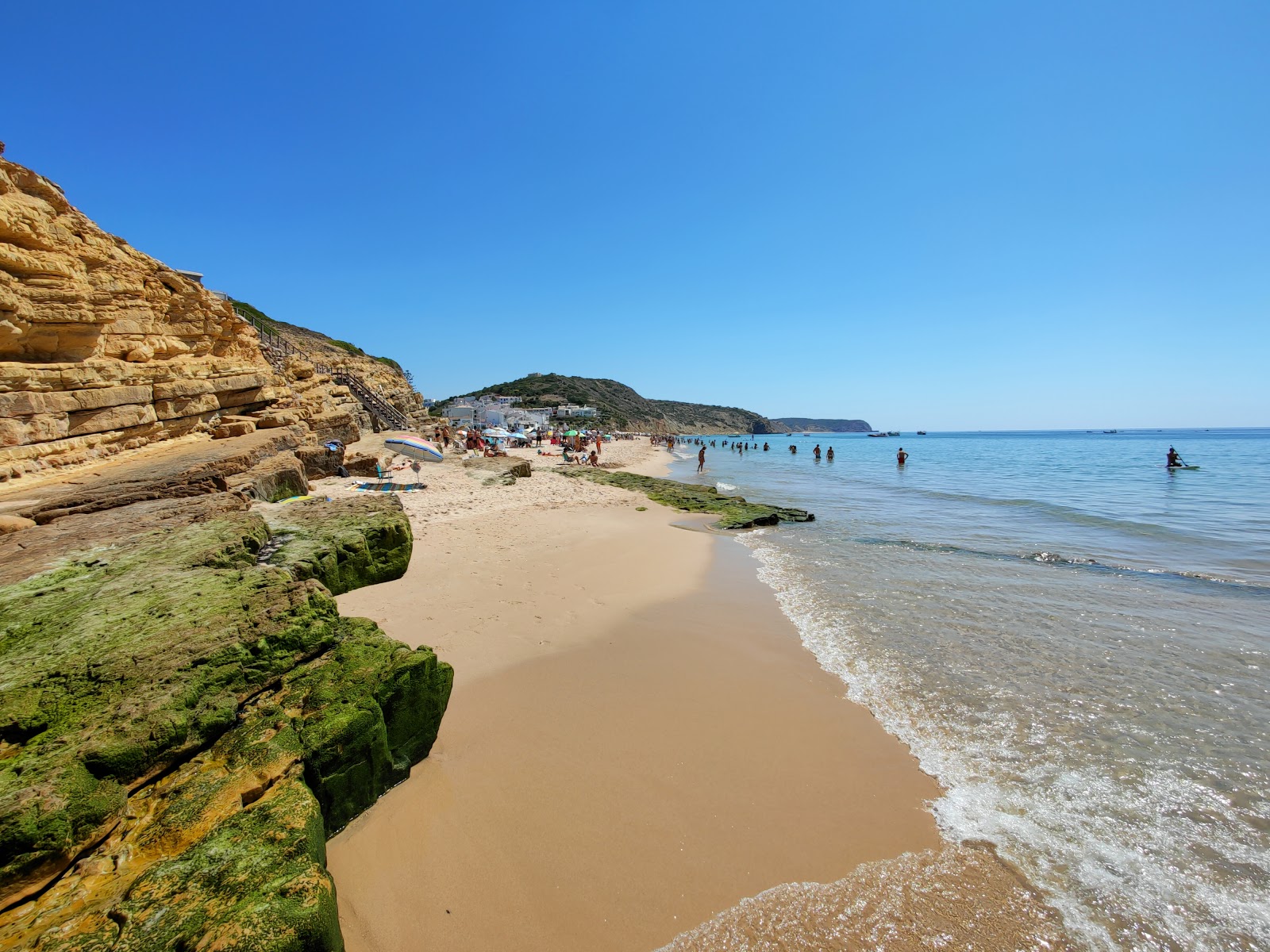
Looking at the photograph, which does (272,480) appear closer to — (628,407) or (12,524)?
(12,524)

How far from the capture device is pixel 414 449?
67.4ft

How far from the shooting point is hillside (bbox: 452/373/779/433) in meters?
116

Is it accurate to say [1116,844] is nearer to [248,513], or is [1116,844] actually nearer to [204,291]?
[248,513]

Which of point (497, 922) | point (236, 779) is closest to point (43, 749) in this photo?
point (236, 779)

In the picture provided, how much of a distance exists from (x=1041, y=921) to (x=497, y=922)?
115 inches

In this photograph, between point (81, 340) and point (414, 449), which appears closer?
point (81, 340)

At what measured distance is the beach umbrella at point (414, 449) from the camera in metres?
20.5

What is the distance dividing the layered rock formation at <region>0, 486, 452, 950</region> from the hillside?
9044 cm

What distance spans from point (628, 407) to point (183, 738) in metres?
137

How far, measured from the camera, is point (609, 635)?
20.5 ft

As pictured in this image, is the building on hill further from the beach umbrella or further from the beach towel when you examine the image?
the beach towel

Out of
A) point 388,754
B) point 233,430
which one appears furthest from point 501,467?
point 388,754

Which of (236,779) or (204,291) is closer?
(236,779)

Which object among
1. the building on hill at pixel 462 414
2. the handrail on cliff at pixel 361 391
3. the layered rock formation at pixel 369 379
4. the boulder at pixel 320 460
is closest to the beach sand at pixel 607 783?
the boulder at pixel 320 460
